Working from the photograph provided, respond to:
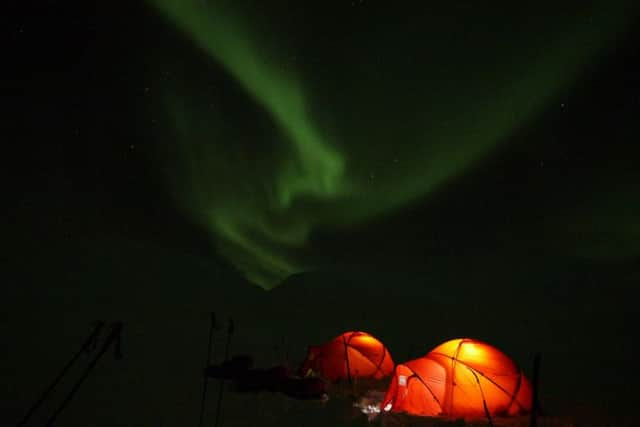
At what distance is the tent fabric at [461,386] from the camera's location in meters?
9.82

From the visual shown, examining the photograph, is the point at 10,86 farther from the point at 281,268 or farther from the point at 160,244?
the point at 281,268

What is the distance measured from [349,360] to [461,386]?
4.59 meters

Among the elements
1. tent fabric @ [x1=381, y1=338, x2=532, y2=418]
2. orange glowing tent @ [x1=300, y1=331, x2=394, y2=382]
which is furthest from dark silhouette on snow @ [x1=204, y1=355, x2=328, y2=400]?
orange glowing tent @ [x1=300, y1=331, x2=394, y2=382]

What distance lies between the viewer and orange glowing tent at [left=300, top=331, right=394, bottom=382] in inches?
531

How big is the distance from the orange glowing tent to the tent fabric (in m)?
3.25

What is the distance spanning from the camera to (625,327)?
29375 mm

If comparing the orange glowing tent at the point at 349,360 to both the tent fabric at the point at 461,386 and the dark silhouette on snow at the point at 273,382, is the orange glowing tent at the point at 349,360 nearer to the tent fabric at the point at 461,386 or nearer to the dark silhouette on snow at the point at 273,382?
the dark silhouette on snow at the point at 273,382

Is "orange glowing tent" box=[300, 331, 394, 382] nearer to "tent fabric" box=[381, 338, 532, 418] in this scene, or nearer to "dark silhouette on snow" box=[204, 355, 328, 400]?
"dark silhouette on snow" box=[204, 355, 328, 400]

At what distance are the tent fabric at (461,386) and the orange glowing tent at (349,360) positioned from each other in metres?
3.25

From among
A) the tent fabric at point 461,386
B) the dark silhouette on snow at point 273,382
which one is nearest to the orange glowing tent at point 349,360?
the dark silhouette on snow at point 273,382

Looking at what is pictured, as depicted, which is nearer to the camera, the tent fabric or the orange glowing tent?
the tent fabric

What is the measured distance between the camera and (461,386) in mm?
9914

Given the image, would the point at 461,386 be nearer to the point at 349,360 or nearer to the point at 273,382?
the point at 273,382

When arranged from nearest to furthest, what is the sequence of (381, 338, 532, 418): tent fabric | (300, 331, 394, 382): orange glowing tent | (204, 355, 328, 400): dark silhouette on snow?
1. (381, 338, 532, 418): tent fabric
2. (204, 355, 328, 400): dark silhouette on snow
3. (300, 331, 394, 382): orange glowing tent
